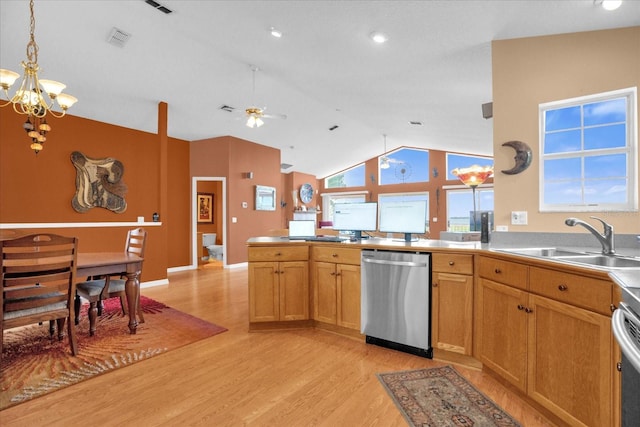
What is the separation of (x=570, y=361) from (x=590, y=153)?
5.66ft

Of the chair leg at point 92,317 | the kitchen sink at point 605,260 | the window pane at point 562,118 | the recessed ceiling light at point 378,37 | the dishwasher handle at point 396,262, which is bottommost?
the chair leg at point 92,317

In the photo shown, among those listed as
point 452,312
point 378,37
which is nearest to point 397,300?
point 452,312

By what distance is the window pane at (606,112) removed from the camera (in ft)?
7.53

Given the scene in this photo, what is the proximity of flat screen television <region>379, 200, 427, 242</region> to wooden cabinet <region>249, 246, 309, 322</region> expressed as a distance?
84 centimetres

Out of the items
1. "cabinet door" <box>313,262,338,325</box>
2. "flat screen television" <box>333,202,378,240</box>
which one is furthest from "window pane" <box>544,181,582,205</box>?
"cabinet door" <box>313,262,338,325</box>

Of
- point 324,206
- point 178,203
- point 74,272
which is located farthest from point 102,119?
point 324,206

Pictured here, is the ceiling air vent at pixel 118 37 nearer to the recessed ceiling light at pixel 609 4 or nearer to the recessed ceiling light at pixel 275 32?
the recessed ceiling light at pixel 275 32

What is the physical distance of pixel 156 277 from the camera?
205 inches

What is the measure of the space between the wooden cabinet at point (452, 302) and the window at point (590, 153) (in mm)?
935

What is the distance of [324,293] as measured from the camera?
300 cm

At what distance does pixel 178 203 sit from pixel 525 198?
618 cm

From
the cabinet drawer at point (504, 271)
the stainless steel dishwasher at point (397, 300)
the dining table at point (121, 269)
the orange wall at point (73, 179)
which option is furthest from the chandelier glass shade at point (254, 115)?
the cabinet drawer at point (504, 271)

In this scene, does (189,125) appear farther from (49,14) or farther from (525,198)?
(525,198)

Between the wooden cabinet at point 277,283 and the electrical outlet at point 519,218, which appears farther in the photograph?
the wooden cabinet at point 277,283
